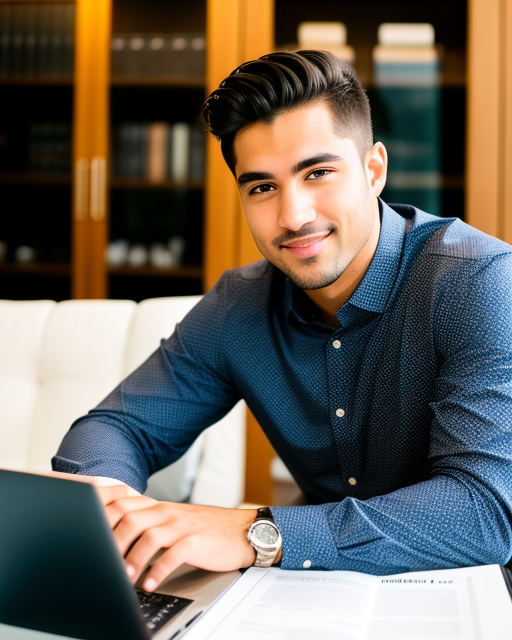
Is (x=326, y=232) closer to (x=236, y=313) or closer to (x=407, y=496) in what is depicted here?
(x=236, y=313)

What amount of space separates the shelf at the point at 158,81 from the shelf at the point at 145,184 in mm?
380

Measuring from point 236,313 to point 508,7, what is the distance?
6.14ft

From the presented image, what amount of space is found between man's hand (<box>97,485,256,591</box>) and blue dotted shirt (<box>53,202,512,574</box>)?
0.06m

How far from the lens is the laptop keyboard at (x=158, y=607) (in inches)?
A: 24.2

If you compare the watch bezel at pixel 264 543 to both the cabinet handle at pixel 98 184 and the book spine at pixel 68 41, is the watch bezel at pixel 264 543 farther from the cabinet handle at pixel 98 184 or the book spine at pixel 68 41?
the book spine at pixel 68 41

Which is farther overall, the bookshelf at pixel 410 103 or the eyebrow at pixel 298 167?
the bookshelf at pixel 410 103

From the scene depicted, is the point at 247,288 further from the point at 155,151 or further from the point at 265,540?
the point at 155,151

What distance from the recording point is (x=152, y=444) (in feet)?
3.80

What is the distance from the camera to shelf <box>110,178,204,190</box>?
263 cm

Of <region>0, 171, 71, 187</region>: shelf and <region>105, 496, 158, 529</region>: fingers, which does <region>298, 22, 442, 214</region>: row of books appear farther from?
<region>105, 496, 158, 529</region>: fingers

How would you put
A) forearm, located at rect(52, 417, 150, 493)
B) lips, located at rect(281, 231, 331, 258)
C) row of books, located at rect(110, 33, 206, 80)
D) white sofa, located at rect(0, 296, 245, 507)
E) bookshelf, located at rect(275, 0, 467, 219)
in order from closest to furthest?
forearm, located at rect(52, 417, 150, 493) < lips, located at rect(281, 231, 331, 258) < white sofa, located at rect(0, 296, 245, 507) < bookshelf, located at rect(275, 0, 467, 219) < row of books, located at rect(110, 33, 206, 80)

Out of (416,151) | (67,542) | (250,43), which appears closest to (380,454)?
(67,542)

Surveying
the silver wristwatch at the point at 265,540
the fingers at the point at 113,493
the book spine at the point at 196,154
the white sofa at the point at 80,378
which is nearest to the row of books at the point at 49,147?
the book spine at the point at 196,154

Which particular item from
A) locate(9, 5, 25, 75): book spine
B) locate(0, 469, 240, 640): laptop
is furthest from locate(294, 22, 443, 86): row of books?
locate(0, 469, 240, 640): laptop
